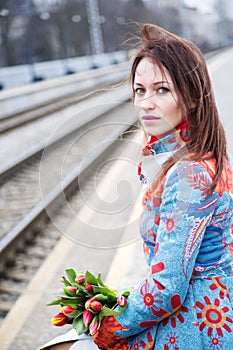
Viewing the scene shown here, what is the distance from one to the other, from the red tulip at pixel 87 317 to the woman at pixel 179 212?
0.12 feet

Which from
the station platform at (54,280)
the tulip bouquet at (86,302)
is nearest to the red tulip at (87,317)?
the tulip bouquet at (86,302)

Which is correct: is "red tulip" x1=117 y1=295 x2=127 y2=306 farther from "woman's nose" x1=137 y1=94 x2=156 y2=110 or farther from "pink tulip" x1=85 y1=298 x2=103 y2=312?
"woman's nose" x1=137 y1=94 x2=156 y2=110

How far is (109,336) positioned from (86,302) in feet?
0.36

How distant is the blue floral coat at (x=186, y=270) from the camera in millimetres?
1559

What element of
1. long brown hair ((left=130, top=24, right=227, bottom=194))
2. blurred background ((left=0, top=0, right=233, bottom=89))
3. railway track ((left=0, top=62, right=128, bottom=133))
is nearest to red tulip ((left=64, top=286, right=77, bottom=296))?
long brown hair ((left=130, top=24, right=227, bottom=194))

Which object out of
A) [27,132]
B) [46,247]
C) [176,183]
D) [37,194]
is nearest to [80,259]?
[46,247]

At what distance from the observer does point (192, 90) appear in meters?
1.71

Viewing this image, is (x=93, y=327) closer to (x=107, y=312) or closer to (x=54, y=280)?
(x=107, y=312)

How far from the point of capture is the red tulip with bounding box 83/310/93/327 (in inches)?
64.2

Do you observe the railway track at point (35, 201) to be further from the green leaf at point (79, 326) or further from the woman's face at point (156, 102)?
the green leaf at point (79, 326)

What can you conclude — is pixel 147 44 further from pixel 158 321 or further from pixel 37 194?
pixel 37 194

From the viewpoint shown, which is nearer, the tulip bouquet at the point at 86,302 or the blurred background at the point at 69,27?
the tulip bouquet at the point at 86,302

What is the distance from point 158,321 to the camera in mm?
1618

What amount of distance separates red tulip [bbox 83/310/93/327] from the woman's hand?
3 cm
